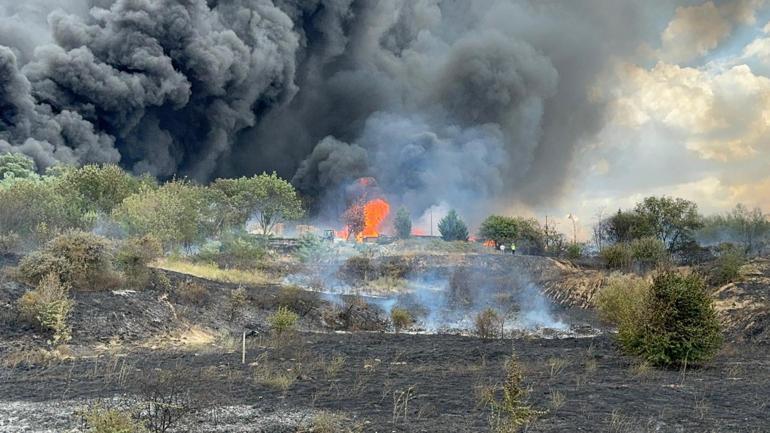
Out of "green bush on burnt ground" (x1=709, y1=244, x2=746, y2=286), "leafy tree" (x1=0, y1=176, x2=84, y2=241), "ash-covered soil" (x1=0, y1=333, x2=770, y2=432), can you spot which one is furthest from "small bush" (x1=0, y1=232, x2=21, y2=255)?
"green bush on burnt ground" (x1=709, y1=244, x2=746, y2=286)

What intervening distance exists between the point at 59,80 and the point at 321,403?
212 ft

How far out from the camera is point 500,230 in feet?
283

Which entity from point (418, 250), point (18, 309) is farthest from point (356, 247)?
point (18, 309)

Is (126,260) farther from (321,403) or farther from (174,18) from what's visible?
(174,18)

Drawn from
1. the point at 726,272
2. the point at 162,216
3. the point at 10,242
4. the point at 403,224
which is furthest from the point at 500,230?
the point at 10,242

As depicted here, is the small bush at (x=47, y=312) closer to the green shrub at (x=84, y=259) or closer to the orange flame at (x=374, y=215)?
the green shrub at (x=84, y=259)

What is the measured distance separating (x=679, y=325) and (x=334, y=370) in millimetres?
8658

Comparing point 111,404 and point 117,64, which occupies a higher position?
point 117,64

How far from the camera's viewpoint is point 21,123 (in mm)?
58938

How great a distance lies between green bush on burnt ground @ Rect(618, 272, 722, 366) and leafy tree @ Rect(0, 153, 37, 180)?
48.3 meters

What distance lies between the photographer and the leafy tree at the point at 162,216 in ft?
130

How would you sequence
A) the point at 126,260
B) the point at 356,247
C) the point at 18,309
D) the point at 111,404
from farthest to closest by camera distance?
1. the point at 356,247
2. the point at 126,260
3. the point at 18,309
4. the point at 111,404

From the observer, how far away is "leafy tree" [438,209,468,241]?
3332 inches

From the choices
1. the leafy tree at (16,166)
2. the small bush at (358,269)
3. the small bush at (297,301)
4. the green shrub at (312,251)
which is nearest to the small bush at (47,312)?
the small bush at (297,301)
